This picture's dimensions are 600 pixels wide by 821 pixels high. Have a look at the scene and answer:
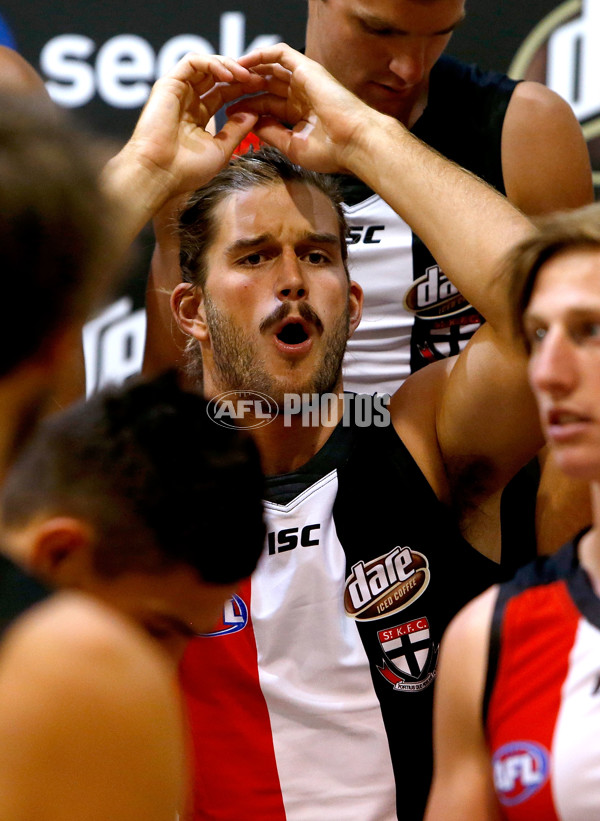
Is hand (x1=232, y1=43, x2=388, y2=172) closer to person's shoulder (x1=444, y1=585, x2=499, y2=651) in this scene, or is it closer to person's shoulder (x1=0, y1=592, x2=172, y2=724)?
person's shoulder (x1=444, y1=585, x2=499, y2=651)

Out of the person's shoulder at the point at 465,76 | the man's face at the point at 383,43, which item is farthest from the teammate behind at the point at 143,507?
the person's shoulder at the point at 465,76

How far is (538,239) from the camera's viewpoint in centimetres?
107

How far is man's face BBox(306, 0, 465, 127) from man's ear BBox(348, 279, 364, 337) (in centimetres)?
36

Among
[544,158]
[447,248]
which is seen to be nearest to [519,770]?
[447,248]

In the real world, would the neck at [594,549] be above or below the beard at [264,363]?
above

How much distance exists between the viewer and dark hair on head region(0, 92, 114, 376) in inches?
27.3

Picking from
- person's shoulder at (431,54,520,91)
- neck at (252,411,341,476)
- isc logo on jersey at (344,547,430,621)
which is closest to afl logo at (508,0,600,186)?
person's shoulder at (431,54,520,91)

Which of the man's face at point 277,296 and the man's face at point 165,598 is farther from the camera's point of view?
the man's face at point 277,296

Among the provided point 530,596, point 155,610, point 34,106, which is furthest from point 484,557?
point 34,106

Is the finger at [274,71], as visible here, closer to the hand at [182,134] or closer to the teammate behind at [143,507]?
the hand at [182,134]

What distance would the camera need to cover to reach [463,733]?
1.04 metres

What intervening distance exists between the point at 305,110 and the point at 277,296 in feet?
1.15

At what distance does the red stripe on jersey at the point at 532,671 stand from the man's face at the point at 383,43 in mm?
1193

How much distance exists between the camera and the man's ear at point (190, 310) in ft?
6.49
